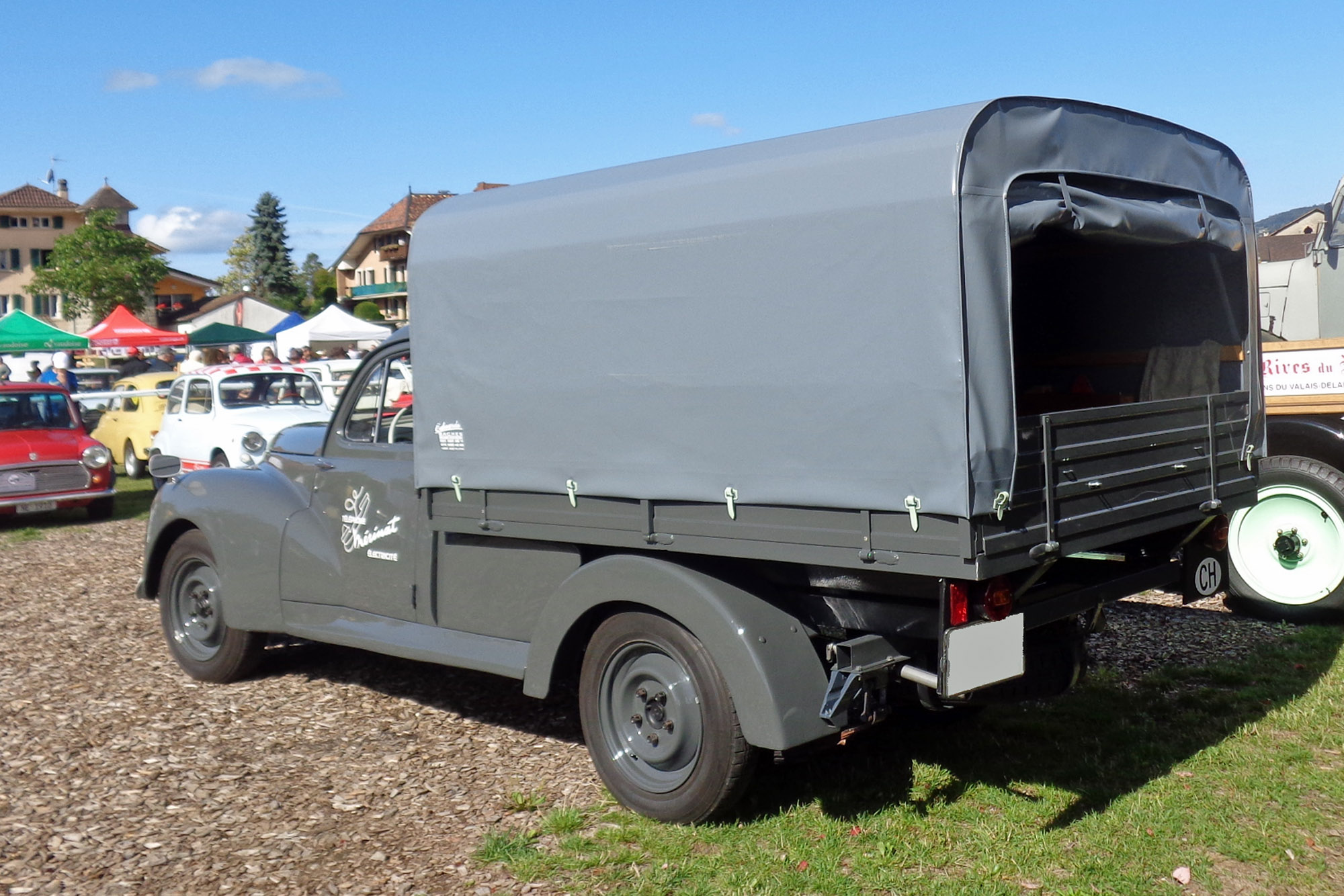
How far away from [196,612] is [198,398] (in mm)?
8444

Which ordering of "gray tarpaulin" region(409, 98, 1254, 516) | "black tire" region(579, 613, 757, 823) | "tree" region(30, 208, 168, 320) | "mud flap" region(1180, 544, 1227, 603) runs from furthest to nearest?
"tree" region(30, 208, 168, 320)
"mud flap" region(1180, 544, 1227, 603)
"black tire" region(579, 613, 757, 823)
"gray tarpaulin" region(409, 98, 1254, 516)

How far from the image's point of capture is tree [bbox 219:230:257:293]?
3851 inches

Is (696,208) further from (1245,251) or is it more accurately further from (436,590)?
(1245,251)

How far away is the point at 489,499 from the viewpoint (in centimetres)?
493

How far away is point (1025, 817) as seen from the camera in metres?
4.38

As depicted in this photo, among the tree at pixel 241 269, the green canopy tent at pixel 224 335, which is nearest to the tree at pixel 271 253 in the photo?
the tree at pixel 241 269

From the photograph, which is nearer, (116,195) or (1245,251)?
(1245,251)

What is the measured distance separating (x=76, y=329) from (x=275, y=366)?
78.4m

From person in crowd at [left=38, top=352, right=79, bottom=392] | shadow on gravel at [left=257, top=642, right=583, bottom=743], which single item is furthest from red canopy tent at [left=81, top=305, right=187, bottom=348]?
shadow on gravel at [left=257, top=642, right=583, bottom=743]

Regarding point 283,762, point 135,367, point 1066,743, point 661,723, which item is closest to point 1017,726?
point 1066,743

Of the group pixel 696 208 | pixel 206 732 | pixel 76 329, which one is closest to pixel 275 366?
pixel 206 732

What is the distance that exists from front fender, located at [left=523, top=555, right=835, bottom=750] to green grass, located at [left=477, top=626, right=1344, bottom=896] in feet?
1.67

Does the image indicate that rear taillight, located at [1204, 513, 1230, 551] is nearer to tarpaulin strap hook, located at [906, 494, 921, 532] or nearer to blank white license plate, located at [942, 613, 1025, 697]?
blank white license plate, located at [942, 613, 1025, 697]

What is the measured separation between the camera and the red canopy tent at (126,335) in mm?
28641
